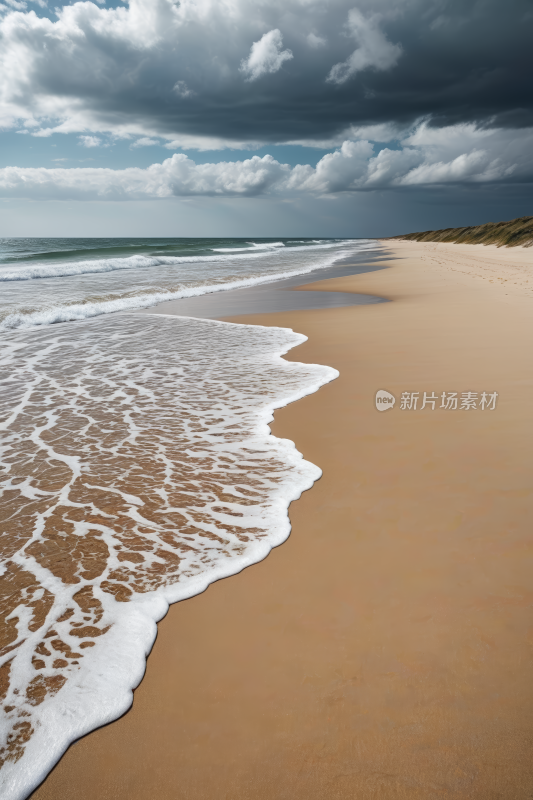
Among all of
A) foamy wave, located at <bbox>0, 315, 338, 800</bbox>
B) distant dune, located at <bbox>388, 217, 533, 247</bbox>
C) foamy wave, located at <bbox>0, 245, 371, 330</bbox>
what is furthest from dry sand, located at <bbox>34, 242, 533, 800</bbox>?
distant dune, located at <bbox>388, 217, 533, 247</bbox>

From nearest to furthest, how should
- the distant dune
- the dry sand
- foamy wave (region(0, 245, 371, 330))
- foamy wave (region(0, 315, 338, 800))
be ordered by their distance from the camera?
1. the dry sand
2. foamy wave (region(0, 315, 338, 800))
3. foamy wave (region(0, 245, 371, 330))
4. the distant dune

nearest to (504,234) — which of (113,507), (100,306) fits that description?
(100,306)

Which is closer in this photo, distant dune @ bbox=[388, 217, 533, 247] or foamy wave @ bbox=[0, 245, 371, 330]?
foamy wave @ bbox=[0, 245, 371, 330]

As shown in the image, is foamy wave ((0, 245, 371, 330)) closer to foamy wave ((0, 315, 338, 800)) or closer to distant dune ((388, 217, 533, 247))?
foamy wave ((0, 315, 338, 800))

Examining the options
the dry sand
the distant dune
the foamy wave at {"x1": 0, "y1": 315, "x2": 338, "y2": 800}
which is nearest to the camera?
the dry sand

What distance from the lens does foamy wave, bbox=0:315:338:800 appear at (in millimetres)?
1864

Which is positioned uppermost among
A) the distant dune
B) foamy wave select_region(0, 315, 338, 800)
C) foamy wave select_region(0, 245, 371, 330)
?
the distant dune

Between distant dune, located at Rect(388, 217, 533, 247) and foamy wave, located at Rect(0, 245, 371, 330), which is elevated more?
distant dune, located at Rect(388, 217, 533, 247)

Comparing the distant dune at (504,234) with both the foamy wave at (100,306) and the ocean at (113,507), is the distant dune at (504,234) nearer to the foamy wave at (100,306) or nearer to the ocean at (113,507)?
the foamy wave at (100,306)

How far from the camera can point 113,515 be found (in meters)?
3.00

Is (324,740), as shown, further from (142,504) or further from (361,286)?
(361,286)

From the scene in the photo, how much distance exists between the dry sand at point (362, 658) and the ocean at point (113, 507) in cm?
14

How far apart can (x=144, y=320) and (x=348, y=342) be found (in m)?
5.58

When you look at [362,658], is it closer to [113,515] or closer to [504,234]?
[113,515]
